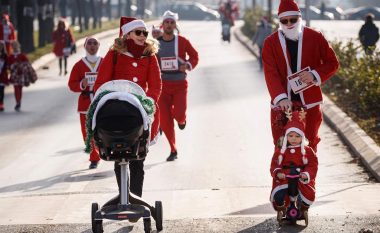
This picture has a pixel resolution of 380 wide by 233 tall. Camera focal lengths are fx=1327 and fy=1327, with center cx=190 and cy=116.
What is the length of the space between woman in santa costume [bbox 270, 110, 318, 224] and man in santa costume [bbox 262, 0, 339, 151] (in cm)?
55

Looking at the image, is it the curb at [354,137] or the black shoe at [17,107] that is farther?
the black shoe at [17,107]

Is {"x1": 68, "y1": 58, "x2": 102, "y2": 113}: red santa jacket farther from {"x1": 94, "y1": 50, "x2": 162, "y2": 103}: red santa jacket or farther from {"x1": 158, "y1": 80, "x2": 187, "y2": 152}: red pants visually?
{"x1": 94, "y1": 50, "x2": 162, "y2": 103}: red santa jacket

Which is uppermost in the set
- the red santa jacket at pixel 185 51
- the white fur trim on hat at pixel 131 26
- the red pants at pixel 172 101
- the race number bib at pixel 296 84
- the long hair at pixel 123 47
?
the white fur trim on hat at pixel 131 26

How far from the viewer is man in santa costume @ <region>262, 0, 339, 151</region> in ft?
37.7

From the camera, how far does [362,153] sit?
52.2 ft

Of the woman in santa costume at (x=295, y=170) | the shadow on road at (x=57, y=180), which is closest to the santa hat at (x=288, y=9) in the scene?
the woman in santa costume at (x=295, y=170)

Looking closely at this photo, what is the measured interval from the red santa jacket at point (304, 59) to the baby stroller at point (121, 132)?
4.53 ft

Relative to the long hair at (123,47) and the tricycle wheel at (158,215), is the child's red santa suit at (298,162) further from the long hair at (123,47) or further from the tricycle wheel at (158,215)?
the long hair at (123,47)

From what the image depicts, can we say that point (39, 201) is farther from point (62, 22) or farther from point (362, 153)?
point (62, 22)

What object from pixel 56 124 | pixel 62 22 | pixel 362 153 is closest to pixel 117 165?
pixel 362 153

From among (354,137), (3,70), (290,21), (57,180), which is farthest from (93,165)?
(3,70)

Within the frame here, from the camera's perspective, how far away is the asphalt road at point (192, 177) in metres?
11.3

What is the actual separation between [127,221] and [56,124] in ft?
33.4

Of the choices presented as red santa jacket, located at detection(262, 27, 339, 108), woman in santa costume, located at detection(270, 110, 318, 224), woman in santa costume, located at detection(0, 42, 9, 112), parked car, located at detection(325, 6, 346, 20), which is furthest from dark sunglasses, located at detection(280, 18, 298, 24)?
parked car, located at detection(325, 6, 346, 20)
